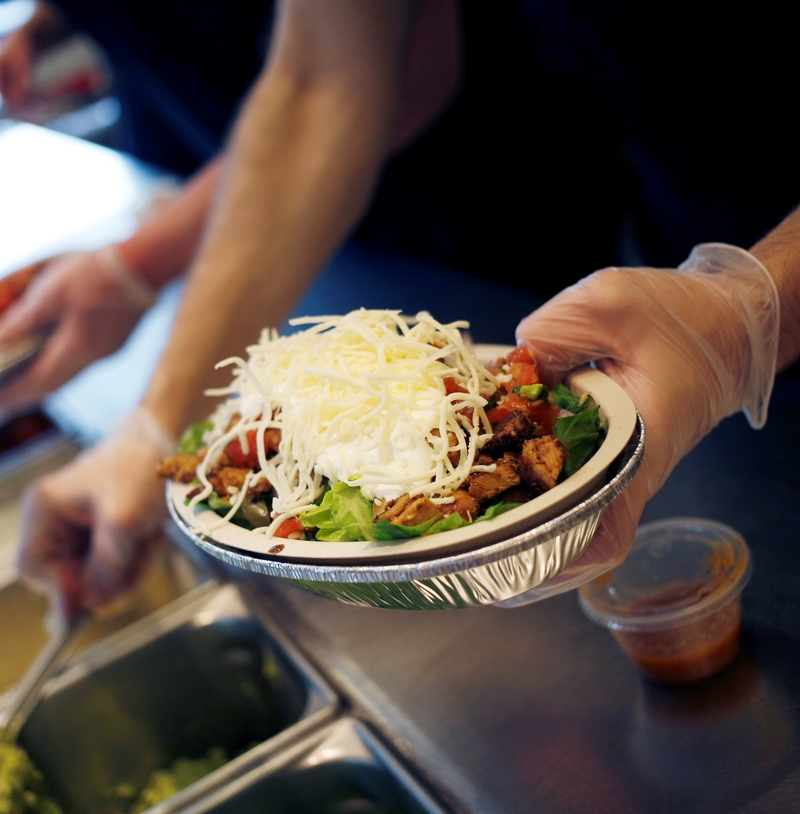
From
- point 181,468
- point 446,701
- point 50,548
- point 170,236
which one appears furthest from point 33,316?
point 446,701

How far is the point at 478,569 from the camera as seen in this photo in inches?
32.9

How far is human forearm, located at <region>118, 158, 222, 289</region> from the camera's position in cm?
261

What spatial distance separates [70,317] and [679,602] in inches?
75.9

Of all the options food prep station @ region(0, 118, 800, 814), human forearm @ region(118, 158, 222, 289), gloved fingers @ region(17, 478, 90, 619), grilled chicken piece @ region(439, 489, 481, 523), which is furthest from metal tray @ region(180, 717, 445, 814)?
human forearm @ region(118, 158, 222, 289)

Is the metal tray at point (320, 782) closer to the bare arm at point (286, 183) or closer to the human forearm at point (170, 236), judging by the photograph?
the bare arm at point (286, 183)

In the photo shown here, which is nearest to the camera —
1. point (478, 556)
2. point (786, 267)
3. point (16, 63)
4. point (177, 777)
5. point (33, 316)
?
point (478, 556)

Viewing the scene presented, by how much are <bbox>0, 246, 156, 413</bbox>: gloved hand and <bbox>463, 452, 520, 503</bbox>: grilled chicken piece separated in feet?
5.97

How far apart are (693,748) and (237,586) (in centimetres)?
98

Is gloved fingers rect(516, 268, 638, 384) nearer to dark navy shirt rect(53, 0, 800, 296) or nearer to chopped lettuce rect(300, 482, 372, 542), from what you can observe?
chopped lettuce rect(300, 482, 372, 542)

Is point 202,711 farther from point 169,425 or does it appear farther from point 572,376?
point 572,376

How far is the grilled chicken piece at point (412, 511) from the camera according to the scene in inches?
33.8

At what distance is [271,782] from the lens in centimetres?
131

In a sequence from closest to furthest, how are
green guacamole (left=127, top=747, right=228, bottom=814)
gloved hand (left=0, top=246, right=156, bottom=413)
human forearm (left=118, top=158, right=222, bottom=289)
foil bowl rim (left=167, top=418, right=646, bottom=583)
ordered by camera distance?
1. foil bowl rim (left=167, top=418, right=646, bottom=583)
2. green guacamole (left=127, top=747, right=228, bottom=814)
3. gloved hand (left=0, top=246, right=156, bottom=413)
4. human forearm (left=118, top=158, right=222, bottom=289)

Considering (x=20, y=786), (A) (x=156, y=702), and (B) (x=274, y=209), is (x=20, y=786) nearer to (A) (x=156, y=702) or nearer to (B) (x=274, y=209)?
(A) (x=156, y=702)
